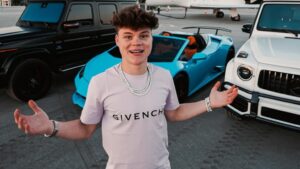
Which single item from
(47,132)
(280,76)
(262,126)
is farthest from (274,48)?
(47,132)

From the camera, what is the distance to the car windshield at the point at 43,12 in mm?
5777

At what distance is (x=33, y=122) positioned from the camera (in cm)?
139

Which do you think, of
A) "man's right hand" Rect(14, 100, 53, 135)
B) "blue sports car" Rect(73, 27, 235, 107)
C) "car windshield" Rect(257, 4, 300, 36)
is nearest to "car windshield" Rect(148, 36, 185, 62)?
"blue sports car" Rect(73, 27, 235, 107)

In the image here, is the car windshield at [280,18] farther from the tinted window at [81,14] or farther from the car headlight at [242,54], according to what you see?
the tinted window at [81,14]

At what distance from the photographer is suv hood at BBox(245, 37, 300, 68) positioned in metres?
3.47

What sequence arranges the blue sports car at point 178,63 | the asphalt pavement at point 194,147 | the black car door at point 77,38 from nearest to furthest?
the asphalt pavement at point 194,147 < the blue sports car at point 178,63 < the black car door at point 77,38

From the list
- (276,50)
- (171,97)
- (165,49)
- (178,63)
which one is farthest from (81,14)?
(171,97)

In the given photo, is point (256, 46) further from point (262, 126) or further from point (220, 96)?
point (220, 96)

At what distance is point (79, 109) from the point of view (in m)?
4.77

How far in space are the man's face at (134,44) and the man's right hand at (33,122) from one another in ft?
1.68

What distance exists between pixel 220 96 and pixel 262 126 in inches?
116

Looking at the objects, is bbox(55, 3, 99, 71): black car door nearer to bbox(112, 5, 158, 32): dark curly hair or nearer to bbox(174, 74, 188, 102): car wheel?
bbox(174, 74, 188, 102): car wheel

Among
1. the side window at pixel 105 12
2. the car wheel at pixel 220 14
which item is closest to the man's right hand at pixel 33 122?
the side window at pixel 105 12

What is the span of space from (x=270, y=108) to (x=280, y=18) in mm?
2178
